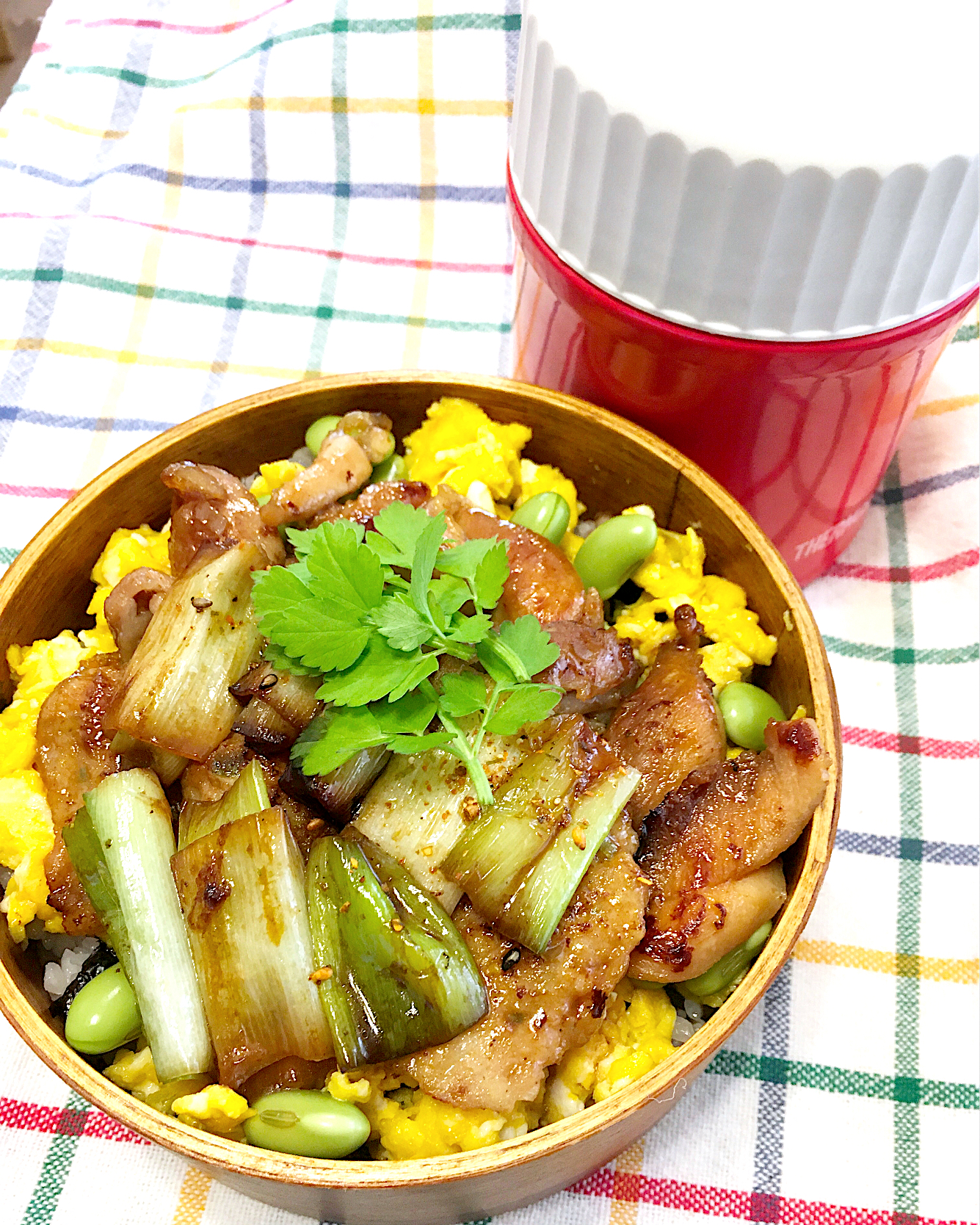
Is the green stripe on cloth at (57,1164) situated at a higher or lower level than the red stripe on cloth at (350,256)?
lower

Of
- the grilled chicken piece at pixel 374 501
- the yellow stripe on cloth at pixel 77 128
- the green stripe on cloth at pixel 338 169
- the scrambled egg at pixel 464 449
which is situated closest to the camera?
the grilled chicken piece at pixel 374 501

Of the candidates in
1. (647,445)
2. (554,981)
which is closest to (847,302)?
(647,445)

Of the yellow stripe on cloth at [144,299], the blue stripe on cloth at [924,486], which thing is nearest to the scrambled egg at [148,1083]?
the yellow stripe on cloth at [144,299]

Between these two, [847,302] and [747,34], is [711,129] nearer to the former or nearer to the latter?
[747,34]

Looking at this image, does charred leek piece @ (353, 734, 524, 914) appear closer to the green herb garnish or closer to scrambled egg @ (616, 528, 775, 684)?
the green herb garnish

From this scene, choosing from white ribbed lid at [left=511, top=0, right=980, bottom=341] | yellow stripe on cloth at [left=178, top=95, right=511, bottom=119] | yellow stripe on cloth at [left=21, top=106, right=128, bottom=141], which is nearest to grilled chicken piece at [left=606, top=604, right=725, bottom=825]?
white ribbed lid at [left=511, top=0, right=980, bottom=341]

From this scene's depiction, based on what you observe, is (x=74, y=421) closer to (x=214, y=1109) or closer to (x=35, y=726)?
(x=35, y=726)

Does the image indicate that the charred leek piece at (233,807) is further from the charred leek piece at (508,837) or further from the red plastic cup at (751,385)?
the red plastic cup at (751,385)

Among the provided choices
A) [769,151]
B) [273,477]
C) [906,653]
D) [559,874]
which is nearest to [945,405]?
[906,653]
